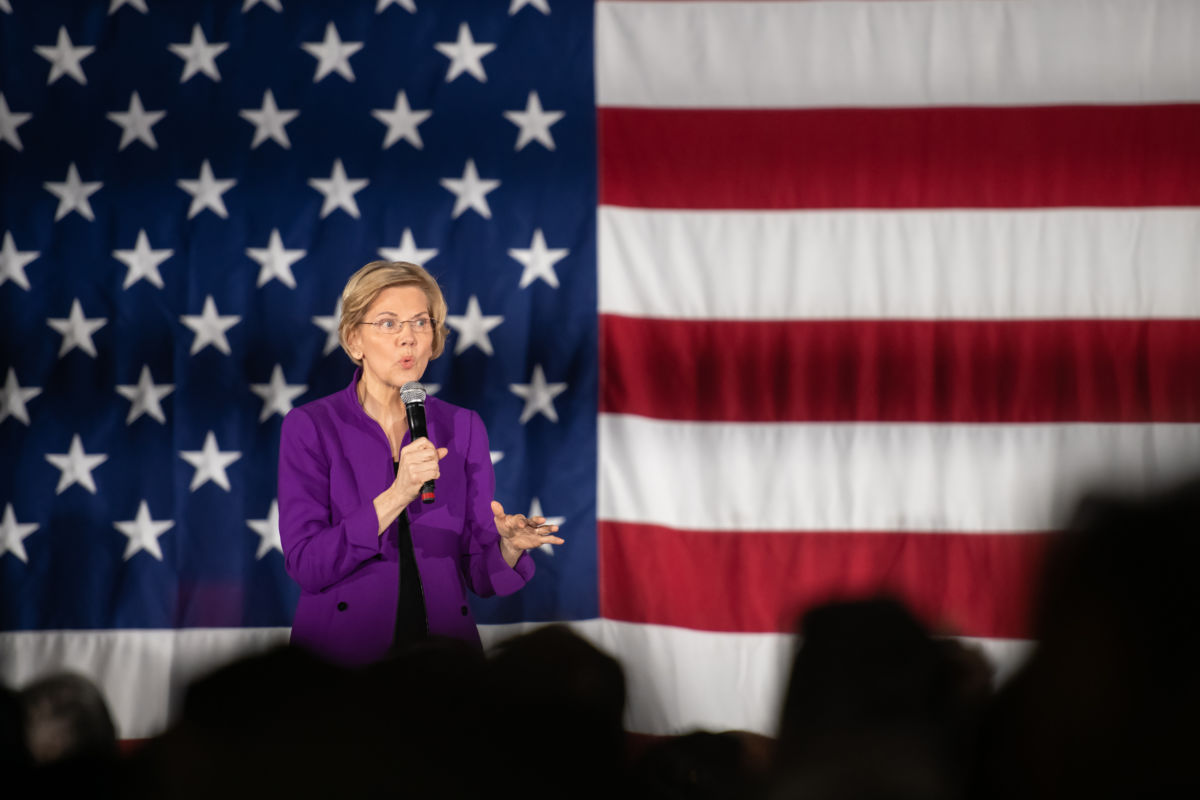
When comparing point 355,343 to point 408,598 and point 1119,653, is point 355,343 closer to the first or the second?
point 408,598

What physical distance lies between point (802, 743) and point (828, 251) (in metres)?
2.76

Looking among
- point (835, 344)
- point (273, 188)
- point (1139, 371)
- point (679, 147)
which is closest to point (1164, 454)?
point (1139, 371)

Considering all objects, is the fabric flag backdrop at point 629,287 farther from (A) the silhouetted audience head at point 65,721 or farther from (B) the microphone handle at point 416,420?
(A) the silhouetted audience head at point 65,721

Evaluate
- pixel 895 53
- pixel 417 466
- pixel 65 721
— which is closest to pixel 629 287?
pixel 895 53

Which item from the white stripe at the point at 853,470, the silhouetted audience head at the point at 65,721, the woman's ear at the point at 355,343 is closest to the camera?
the silhouetted audience head at the point at 65,721

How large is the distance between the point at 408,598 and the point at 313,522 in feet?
0.76

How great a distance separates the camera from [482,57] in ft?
10.3

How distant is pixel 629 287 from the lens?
3.12m

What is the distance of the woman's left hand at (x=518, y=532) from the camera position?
1974 millimetres

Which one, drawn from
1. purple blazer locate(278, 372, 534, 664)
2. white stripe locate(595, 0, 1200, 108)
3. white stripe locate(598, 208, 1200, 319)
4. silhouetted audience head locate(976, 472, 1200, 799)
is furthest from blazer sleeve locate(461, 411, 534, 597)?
silhouetted audience head locate(976, 472, 1200, 799)

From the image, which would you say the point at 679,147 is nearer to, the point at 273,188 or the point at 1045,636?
the point at 273,188

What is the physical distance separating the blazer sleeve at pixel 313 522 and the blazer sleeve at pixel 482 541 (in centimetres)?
24

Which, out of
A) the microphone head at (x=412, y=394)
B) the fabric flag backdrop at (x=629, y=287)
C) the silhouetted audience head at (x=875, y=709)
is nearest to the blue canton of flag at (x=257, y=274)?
the fabric flag backdrop at (x=629, y=287)

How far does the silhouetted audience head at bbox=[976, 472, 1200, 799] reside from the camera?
0.40 metres
